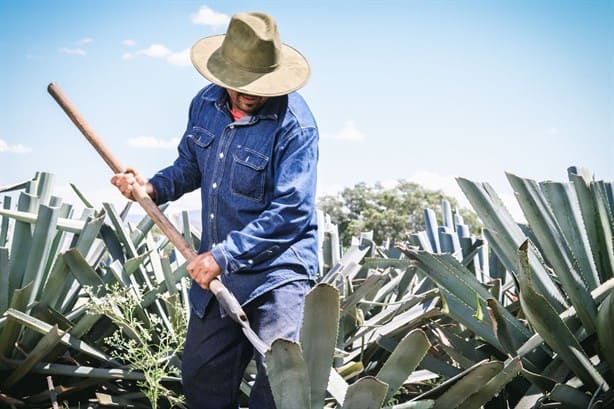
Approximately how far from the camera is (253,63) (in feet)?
9.95

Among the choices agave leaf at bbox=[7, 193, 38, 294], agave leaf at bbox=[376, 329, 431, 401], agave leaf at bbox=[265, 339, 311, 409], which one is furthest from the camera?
agave leaf at bbox=[7, 193, 38, 294]

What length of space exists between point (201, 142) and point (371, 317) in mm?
1369

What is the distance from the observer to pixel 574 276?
3020mm

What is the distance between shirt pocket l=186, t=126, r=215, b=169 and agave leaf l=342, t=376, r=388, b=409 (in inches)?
46.7

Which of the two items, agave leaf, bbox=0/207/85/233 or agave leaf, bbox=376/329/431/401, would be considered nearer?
agave leaf, bbox=376/329/431/401

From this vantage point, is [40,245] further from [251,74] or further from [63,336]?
[251,74]

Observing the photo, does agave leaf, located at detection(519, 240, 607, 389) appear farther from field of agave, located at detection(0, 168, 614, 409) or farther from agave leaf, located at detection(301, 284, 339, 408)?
agave leaf, located at detection(301, 284, 339, 408)

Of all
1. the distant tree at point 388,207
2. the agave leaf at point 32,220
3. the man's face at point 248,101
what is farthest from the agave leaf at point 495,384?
the distant tree at point 388,207

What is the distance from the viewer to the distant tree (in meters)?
23.4

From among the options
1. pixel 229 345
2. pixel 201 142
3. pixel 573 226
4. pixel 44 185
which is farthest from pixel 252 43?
pixel 44 185

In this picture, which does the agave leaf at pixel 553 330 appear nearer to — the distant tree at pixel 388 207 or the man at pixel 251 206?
the man at pixel 251 206

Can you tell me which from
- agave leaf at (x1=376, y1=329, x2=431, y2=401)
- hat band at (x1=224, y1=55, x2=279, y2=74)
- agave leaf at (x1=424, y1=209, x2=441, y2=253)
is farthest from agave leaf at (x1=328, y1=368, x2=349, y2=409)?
agave leaf at (x1=424, y1=209, x2=441, y2=253)

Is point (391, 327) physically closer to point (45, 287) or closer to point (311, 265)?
point (311, 265)

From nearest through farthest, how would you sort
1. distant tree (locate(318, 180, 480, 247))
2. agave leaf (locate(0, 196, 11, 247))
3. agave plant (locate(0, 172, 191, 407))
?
agave plant (locate(0, 172, 191, 407)), agave leaf (locate(0, 196, 11, 247)), distant tree (locate(318, 180, 480, 247))
